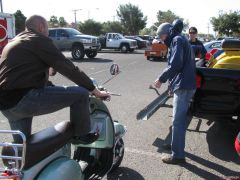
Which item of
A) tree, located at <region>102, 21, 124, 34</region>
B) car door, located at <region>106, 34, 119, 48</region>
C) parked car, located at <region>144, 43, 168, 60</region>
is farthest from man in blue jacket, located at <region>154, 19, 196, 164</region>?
tree, located at <region>102, 21, 124, 34</region>

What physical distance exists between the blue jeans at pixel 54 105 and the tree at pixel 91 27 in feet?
239

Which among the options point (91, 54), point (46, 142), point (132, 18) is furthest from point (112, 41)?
point (132, 18)

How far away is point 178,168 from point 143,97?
5.38 meters

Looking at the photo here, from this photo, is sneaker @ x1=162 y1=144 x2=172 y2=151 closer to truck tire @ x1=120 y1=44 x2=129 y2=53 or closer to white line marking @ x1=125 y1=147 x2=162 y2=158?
white line marking @ x1=125 y1=147 x2=162 y2=158

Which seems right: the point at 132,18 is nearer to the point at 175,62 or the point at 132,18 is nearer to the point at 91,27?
the point at 91,27

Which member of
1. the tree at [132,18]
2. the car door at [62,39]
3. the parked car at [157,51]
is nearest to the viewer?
the car door at [62,39]

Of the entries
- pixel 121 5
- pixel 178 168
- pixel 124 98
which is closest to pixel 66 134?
pixel 178 168

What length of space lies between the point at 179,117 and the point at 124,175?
1076mm

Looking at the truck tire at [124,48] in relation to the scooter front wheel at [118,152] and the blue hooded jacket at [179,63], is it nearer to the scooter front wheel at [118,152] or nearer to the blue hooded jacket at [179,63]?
the blue hooded jacket at [179,63]

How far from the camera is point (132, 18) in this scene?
3206 inches

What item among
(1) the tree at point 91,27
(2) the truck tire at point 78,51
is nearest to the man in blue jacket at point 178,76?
(2) the truck tire at point 78,51

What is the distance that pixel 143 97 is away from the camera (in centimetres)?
1034

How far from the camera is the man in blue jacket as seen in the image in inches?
193

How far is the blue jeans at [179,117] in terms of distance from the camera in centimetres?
511
